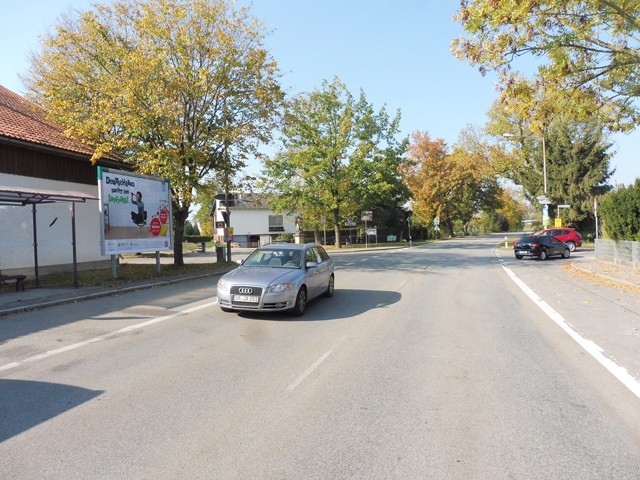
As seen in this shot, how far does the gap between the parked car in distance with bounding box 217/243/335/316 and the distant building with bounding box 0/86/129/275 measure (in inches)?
314

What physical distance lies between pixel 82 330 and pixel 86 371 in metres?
2.78

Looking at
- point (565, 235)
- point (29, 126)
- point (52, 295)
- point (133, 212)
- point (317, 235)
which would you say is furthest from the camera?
point (317, 235)

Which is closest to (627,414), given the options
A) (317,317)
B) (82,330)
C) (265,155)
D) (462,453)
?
(462,453)

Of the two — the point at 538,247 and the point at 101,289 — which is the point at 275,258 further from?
the point at 538,247

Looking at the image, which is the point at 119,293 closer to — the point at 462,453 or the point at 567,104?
the point at 462,453

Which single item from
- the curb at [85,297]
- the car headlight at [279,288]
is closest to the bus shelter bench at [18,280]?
the curb at [85,297]

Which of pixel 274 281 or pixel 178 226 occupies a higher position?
pixel 178 226

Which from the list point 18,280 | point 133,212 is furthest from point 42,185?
point 18,280

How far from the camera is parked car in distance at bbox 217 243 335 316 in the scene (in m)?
8.85

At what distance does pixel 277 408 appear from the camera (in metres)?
4.53

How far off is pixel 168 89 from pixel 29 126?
594 centimetres

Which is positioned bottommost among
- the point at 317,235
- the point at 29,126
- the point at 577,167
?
the point at 317,235

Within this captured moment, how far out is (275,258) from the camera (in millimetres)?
10375

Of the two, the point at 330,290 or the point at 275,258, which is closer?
the point at 275,258
